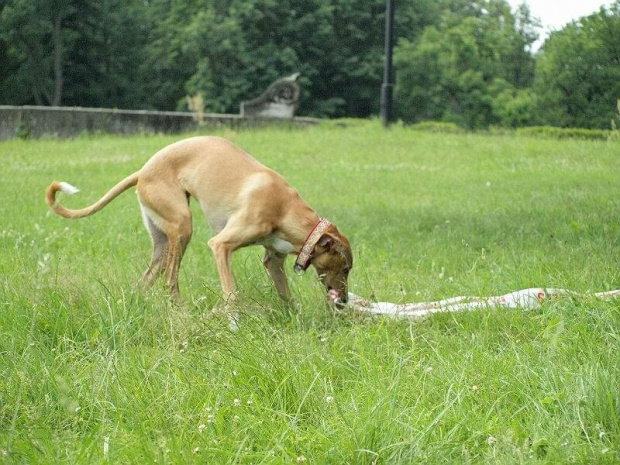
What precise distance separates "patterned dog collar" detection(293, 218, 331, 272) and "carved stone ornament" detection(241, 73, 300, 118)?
22459 millimetres

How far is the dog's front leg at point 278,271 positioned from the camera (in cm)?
648

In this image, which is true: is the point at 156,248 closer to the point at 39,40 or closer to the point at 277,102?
the point at 277,102

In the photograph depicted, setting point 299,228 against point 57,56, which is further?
point 57,56

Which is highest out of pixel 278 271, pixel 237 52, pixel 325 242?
pixel 237 52

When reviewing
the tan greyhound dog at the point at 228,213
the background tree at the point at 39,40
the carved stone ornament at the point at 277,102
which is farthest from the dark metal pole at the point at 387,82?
the background tree at the point at 39,40

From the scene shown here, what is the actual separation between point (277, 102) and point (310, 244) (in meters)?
22.9

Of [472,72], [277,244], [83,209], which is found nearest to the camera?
[277,244]

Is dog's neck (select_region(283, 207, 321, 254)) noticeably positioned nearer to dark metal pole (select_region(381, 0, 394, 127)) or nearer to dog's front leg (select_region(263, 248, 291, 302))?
dog's front leg (select_region(263, 248, 291, 302))

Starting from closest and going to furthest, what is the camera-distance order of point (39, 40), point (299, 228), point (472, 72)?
point (299, 228), point (472, 72), point (39, 40)

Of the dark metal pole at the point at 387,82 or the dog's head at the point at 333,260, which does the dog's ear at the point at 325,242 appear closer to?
the dog's head at the point at 333,260

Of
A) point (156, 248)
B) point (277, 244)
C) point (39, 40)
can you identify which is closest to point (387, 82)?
point (156, 248)

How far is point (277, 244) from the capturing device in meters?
7.01

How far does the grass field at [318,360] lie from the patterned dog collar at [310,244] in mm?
183

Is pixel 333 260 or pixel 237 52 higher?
pixel 237 52
